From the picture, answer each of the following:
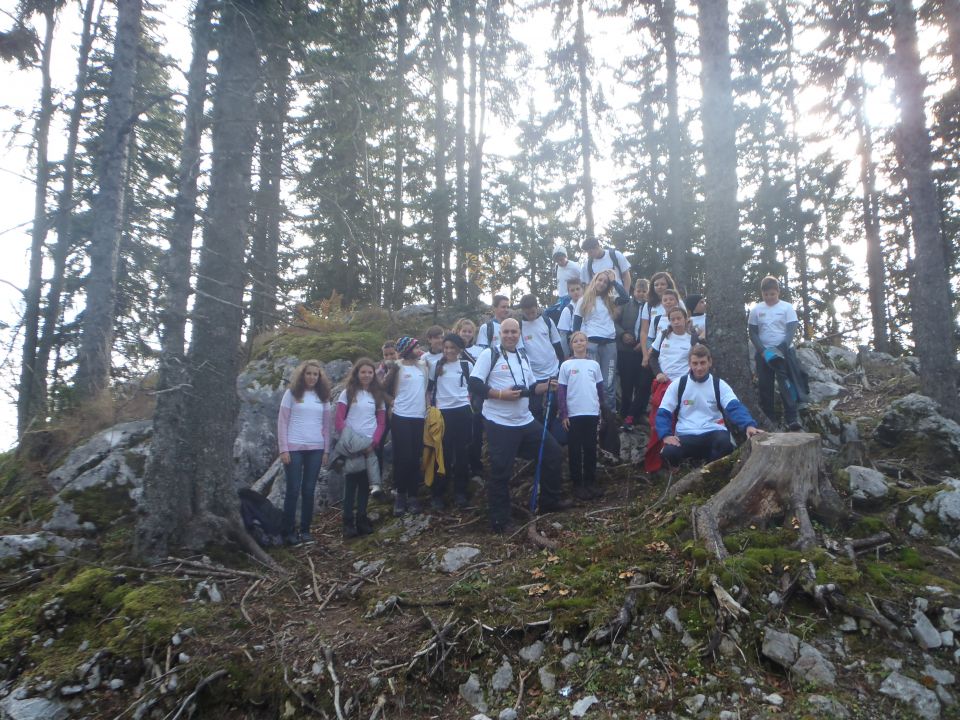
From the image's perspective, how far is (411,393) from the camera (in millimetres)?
7852

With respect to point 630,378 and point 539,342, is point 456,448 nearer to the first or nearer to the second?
point 539,342

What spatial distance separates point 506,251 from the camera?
60.7 ft

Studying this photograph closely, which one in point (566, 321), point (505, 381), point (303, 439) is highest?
point (566, 321)

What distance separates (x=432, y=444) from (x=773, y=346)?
5.03 m

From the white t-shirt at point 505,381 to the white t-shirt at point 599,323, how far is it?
214 cm

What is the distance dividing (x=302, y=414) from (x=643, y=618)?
187 inches

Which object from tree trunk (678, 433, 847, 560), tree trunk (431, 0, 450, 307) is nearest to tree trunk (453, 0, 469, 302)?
tree trunk (431, 0, 450, 307)

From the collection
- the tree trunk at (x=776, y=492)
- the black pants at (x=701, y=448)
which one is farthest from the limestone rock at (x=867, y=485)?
the black pants at (x=701, y=448)

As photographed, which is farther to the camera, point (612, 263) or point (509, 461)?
point (612, 263)

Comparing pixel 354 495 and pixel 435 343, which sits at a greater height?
pixel 435 343

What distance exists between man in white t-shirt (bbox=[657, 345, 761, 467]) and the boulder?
2.44 m

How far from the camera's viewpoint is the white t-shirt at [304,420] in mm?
7320

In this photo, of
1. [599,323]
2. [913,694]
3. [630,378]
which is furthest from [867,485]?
[599,323]

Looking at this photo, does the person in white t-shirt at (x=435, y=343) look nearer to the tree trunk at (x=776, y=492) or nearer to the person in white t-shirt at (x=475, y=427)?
the person in white t-shirt at (x=475, y=427)
